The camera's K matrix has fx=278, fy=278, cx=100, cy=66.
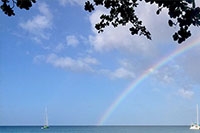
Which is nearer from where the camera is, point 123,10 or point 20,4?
point 20,4

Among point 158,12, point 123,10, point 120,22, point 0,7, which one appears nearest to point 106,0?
point 123,10

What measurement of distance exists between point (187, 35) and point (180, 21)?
0.69 feet

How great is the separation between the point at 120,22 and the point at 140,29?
35 centimetres

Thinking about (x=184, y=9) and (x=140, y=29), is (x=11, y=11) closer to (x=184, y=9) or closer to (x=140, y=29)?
(x=140, y=29)

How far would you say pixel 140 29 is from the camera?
3.72m

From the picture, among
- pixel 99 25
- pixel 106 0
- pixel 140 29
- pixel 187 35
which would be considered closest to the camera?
pixel 187 35

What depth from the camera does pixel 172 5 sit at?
8.29 feet

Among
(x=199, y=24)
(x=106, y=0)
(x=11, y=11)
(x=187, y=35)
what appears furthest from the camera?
(x=106, y=0)

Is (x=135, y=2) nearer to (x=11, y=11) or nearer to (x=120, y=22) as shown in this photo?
(x=120, y=22)

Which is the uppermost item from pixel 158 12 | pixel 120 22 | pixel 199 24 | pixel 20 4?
pixel 120 22

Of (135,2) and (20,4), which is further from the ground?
(135,2)

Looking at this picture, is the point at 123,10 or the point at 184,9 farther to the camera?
the point at 123,10

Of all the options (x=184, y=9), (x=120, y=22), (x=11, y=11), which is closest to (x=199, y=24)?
(x=184, y=9)

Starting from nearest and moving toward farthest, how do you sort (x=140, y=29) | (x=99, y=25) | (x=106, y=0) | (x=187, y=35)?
(x=187, y=35) → (x=106, y=0) → (x=140, y=29) → (x=99, y=25)
